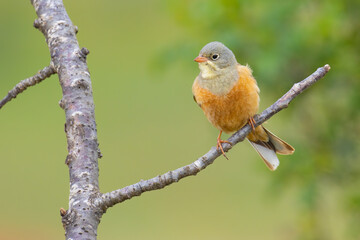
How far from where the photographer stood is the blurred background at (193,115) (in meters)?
5.51

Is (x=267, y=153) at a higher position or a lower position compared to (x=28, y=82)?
higher

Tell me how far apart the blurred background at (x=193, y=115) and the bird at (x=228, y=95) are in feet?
2.94

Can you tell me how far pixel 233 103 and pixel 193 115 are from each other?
465 inches

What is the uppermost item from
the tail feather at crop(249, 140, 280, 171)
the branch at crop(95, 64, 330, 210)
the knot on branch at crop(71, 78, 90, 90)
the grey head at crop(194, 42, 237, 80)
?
the grey head at crop(194, 42, 237, 80)

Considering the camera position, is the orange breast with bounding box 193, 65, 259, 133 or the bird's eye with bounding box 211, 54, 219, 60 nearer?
the orange breast with bounding box 193, 65, 259, 133

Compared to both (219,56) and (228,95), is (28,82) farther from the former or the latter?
(219,56)

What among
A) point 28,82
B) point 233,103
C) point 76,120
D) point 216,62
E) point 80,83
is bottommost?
point 76,120

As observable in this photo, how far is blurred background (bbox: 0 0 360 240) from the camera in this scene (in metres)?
5.51

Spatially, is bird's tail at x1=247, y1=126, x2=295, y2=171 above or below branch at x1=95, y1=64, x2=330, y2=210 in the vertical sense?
above

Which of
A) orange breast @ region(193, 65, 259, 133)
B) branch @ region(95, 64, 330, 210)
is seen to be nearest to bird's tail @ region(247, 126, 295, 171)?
orange breast @ region(193, 65, 259, 133)

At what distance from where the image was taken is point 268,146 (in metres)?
4.32

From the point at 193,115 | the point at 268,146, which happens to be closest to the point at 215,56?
the point at 268,146

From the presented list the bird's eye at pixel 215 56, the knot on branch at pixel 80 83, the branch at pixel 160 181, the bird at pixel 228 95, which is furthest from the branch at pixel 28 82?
the bird's eye at pixel 215 56

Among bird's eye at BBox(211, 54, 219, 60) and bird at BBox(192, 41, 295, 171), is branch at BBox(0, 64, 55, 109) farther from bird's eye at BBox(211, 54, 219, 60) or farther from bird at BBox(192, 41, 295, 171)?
bird's eye at BBox(211, 54, 219, 60)
